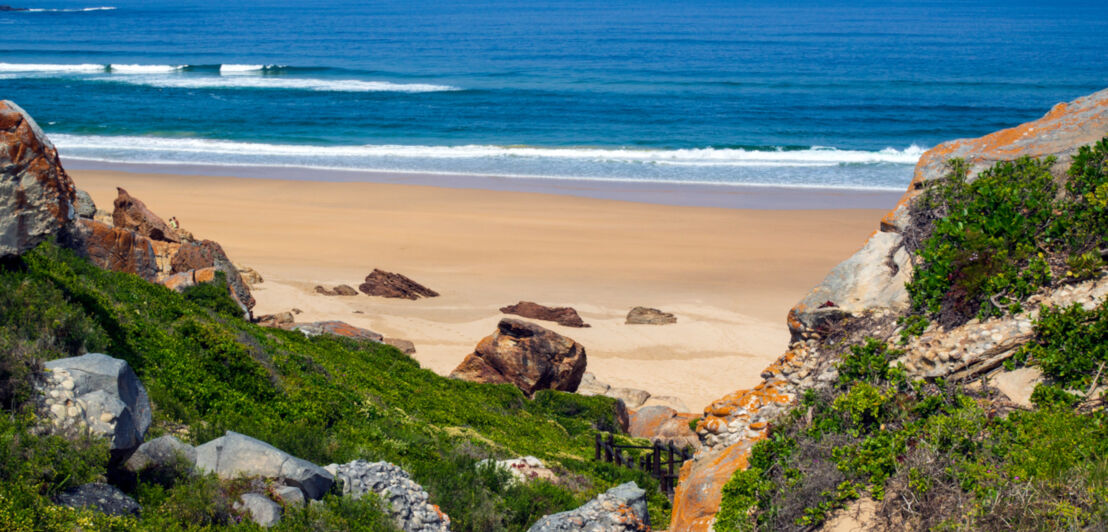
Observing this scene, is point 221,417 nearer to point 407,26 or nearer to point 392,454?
point 392,454

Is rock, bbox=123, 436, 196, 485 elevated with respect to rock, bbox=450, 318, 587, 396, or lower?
elevated

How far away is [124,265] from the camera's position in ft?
41.0

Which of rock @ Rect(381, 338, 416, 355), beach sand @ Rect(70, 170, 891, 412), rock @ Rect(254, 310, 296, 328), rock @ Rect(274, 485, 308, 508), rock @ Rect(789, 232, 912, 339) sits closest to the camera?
rock @ Rect(274, 485, 308, 508)

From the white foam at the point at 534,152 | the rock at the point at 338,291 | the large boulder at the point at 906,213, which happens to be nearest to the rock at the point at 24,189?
the large boulder at the point at 906,213

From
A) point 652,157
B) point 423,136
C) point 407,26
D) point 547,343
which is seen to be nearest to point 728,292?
point 547,343

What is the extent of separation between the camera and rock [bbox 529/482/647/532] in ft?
21.1

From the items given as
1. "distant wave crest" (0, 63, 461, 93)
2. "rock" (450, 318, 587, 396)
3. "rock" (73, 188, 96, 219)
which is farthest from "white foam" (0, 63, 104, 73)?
"rock" (450, 318, 587, 396)

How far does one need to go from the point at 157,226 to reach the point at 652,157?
27264 mm

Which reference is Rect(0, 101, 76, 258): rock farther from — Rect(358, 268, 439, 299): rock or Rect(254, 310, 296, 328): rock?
Rect(358, 268, 439, 299): rock

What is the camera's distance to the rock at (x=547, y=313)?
17859mm

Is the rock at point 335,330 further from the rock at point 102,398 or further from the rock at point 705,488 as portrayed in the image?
→ the rock at point 705,488

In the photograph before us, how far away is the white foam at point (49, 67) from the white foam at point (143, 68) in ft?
3.76

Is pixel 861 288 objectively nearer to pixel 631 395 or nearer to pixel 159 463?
pixel 159 463

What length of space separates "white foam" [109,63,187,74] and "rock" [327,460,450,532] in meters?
64.9
